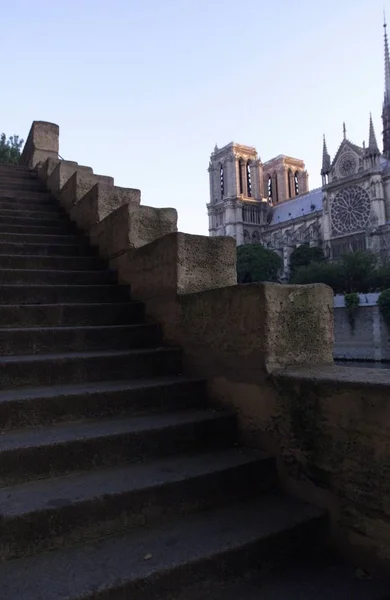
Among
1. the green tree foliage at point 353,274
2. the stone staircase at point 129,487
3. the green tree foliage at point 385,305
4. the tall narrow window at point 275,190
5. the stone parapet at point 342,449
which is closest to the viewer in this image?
the stone staircase at point 129,487

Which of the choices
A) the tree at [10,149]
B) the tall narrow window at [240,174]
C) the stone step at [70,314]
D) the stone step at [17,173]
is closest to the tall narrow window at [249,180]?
the tall narrow window at [240,174]

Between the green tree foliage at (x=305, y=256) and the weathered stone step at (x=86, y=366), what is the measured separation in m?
68.6

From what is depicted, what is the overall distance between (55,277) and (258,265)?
65.1m

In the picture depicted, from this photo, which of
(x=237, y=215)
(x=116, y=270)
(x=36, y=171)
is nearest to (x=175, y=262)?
(x=116, y=270)

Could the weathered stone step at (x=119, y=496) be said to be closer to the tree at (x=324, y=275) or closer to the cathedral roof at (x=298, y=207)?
the tree at (x=324, y=275)

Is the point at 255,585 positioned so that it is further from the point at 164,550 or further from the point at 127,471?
the point at 127,471

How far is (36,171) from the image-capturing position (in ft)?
33.2

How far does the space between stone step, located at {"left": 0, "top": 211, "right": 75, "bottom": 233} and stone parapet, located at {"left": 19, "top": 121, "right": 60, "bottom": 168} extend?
5.48 metres

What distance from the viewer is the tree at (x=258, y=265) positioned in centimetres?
6825

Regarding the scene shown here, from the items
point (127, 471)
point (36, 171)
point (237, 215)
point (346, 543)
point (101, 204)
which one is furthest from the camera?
point (237, 215)

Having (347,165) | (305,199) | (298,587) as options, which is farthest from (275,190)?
(298,587)

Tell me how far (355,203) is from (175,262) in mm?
73584

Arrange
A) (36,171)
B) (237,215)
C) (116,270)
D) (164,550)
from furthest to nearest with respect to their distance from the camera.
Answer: (237,215) < (36,171) < (116,270) < (164,550)

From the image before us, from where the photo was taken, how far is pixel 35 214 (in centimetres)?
647
